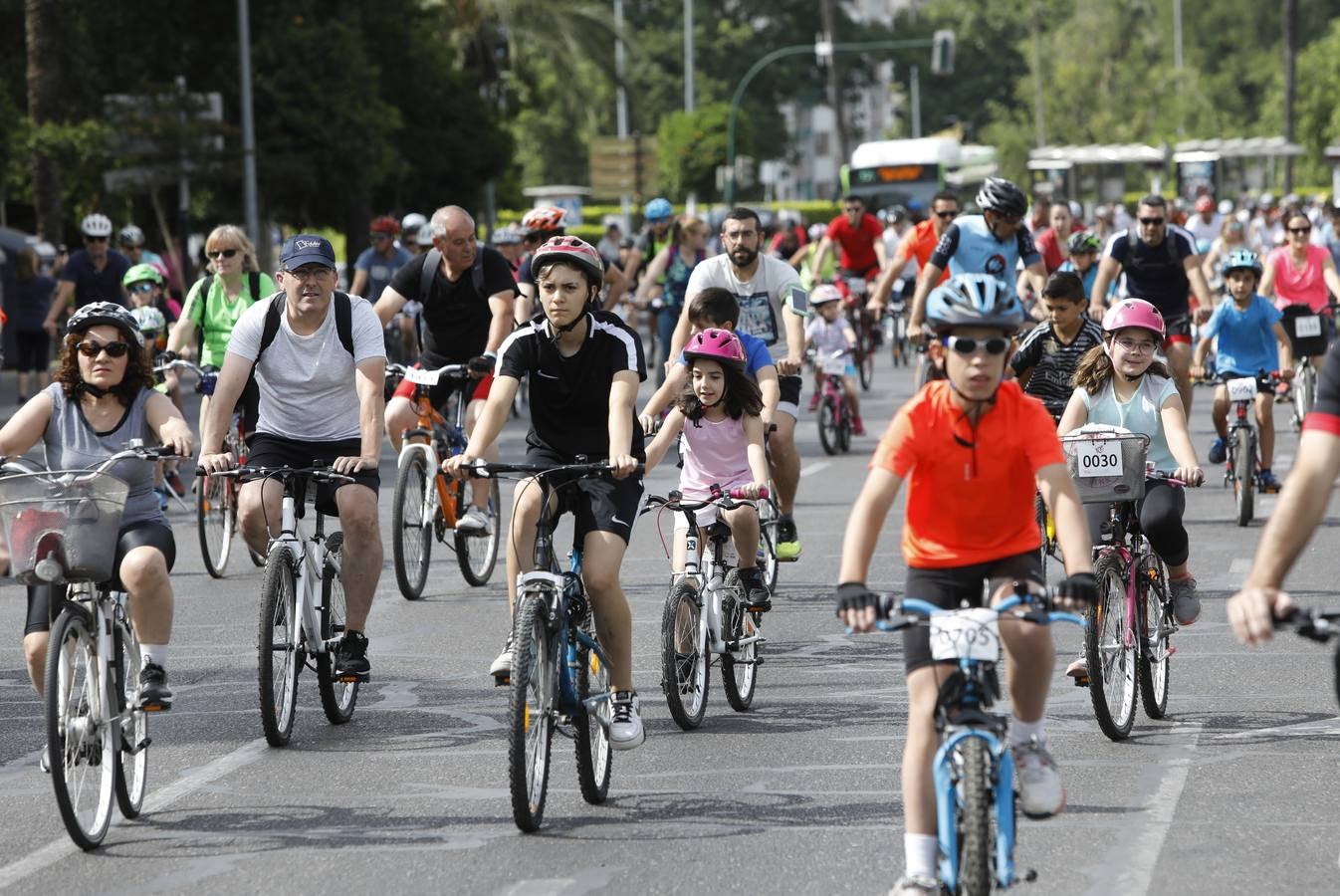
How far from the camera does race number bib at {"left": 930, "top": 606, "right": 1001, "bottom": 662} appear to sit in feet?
17.5

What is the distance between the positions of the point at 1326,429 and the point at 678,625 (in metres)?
3.54

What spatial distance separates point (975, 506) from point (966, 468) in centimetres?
11

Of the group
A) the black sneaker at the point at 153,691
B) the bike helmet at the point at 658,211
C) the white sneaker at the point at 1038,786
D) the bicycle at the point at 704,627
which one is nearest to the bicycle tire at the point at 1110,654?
the bicycle at the point at 704,627

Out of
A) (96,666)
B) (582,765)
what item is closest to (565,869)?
(582,765)

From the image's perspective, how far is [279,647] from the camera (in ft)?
26.4

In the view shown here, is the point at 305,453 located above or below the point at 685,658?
above

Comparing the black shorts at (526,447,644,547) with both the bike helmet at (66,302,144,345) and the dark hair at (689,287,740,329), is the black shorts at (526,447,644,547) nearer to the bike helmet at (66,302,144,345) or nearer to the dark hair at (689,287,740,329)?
the bike helmet at (66,302,144,345)

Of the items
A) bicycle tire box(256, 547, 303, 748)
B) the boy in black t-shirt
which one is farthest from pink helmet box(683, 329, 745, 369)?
bicycle tire box(256, 547, 303, 748)

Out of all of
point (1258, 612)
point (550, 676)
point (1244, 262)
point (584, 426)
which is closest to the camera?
point (1258, 612)

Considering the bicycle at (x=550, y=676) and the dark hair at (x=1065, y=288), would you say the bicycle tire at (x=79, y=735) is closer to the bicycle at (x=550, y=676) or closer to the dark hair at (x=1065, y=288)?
the bicycle at (x=550, y=676)

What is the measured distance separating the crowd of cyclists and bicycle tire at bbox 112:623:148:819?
0.06 metres

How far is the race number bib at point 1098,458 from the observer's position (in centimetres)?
806

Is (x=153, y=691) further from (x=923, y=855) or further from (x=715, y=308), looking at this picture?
(x=715, y=308)

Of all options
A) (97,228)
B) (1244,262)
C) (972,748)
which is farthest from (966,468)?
(97,228)
